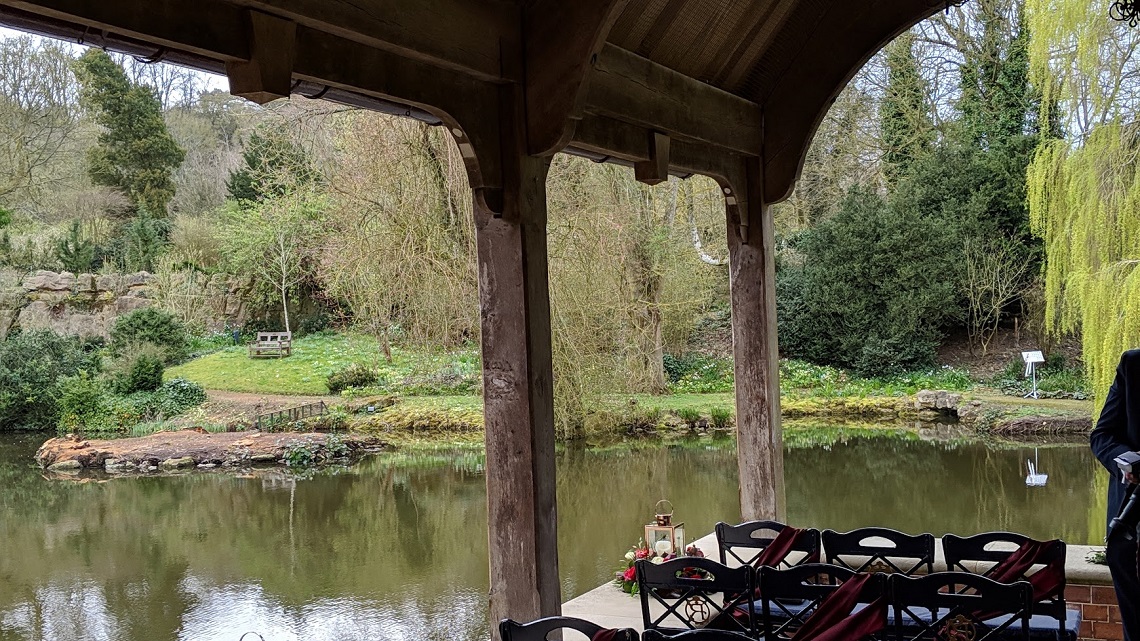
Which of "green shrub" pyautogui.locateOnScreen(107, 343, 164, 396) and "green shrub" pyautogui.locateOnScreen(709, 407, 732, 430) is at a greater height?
"green shrub" pyautogui.locateOnScreen(107, 343, 164, 396)

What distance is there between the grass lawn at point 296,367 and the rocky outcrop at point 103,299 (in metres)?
1.17

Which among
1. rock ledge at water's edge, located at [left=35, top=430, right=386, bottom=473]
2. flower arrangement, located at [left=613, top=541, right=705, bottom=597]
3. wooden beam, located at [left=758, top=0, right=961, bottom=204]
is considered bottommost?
rock ledge at water's edge, located at [left=35, top=430, right=386, bottom=473]

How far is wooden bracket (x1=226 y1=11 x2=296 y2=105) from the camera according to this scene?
9.86ft

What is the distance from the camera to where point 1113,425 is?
12.0 ft

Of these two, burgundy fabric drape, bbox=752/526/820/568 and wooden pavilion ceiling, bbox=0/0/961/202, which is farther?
burgundy fabric drape, bbox=752/526/820/568

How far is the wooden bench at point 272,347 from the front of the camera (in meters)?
21.0

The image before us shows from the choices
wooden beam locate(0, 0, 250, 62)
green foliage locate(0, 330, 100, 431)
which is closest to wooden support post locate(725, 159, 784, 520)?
wooden beam locate(0, 0, 250, 62)

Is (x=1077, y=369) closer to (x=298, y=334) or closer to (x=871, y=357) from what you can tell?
(x=871, y=357)

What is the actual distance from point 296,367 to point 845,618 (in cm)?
1833

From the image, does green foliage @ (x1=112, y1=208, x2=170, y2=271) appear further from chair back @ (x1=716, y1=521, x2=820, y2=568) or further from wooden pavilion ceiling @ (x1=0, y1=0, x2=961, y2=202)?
chair back @ (x1=716, y1=521, x2=820, y2=568)

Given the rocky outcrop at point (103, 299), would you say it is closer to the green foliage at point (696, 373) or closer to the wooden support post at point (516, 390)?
the green foliage at point (696, 373)

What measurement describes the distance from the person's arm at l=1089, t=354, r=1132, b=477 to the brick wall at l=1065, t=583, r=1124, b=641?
4.94 feet

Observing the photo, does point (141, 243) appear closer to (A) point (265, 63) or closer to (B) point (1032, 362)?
(B) point (1032, 362)

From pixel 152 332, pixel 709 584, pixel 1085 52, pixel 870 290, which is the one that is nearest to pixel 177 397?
pixel 152 332
